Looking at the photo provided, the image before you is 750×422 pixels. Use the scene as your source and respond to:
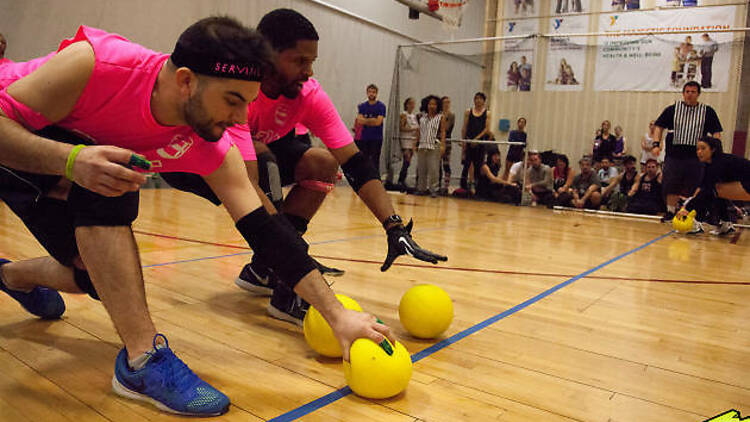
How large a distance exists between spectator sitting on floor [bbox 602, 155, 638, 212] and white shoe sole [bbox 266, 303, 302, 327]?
699cm

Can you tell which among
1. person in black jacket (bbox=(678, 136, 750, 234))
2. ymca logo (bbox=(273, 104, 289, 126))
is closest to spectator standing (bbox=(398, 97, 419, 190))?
person in black jacket (bbox=(678, 136, 750, 234))

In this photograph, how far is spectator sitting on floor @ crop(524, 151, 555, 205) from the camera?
333 inches

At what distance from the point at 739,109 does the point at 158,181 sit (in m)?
9.02

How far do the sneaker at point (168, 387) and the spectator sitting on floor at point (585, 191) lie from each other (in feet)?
25.2

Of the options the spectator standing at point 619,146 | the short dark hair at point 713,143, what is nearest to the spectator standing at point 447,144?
the spectator standing at point 619,146

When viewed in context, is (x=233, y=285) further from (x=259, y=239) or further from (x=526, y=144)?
(x=526, y=144)

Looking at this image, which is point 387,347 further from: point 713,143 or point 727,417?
point 713,143

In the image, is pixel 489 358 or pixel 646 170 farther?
pixel 646 170

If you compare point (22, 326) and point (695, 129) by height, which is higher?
point (695, 129)

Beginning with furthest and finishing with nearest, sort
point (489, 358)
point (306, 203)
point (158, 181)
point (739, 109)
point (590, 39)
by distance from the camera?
point (590, 39) < point (739, 109) < point (158, 181) < point (306, 203) < point (489, 358)

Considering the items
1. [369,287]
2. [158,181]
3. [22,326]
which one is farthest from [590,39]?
[22,326]

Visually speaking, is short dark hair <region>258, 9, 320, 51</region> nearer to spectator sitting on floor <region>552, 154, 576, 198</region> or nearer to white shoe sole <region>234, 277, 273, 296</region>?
white shoe sole <region>234, 277, 273, 296</region>

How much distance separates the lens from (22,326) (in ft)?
6.43

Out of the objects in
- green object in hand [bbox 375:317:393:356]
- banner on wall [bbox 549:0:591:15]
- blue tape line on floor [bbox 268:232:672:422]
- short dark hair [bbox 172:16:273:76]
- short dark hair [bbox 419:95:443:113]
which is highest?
banner on wall [bbox 549:0:591:15]
